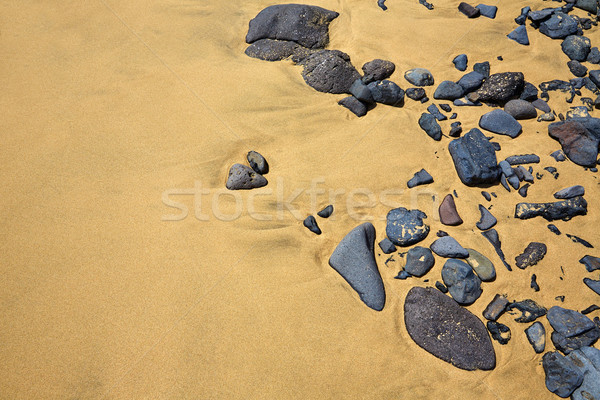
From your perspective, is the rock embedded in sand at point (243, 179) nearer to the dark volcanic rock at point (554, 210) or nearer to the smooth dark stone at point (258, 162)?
the smooth dark stone at point (258, 162)

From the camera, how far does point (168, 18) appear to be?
167 inches

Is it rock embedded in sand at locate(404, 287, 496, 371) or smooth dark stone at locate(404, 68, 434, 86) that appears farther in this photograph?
smooth dark stone at locate(404, 68, 434, 86)

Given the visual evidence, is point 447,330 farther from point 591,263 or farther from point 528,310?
point 591,263

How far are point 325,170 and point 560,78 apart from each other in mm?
2804

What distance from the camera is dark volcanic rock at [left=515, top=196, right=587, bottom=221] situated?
2.70 meters

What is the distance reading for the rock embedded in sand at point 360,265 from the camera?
237 cm

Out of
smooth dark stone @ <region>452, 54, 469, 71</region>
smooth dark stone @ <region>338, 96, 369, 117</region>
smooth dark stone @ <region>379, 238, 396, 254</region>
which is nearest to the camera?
smooth dark stone @ <region>379, 238, 396, 254</region>

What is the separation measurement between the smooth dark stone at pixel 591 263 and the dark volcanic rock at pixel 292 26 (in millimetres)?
3165

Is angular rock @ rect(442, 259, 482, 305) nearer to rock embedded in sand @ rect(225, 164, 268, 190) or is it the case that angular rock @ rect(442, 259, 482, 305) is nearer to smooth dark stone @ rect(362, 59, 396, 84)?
rock embedded in sand @ rect(225, 164, 268, 190)

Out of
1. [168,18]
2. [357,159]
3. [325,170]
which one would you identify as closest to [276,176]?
[325,170]

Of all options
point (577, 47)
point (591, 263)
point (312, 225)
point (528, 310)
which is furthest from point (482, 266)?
point (577, 47)

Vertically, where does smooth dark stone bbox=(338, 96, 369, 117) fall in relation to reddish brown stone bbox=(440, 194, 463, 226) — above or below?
above

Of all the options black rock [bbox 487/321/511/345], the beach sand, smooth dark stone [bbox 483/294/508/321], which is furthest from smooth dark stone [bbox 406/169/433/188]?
black rock [bbox 487/321/511/345]

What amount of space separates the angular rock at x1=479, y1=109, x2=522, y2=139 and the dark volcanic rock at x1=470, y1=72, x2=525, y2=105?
245 mm
